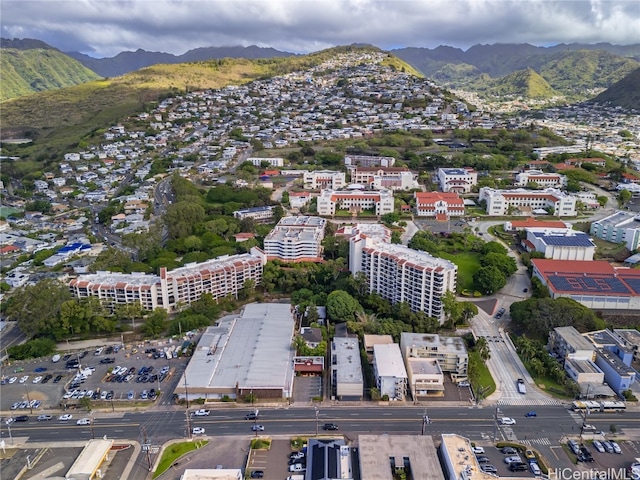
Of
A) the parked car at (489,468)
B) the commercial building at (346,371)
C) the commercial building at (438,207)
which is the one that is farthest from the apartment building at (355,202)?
the parked car at (489,468)

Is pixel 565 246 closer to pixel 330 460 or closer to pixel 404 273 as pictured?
pixel 404 273

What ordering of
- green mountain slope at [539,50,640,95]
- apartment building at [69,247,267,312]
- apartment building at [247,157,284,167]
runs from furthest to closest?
1. green mountain slope at [539,50,640,95]
2. apartment building at [247,157,284,167]
3. apartment building at [69,247,267,312]

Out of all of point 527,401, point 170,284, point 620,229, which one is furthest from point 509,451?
point 620,229

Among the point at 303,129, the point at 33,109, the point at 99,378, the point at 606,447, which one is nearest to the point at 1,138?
the point at 33,109

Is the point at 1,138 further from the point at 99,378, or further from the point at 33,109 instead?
the point at 99,378

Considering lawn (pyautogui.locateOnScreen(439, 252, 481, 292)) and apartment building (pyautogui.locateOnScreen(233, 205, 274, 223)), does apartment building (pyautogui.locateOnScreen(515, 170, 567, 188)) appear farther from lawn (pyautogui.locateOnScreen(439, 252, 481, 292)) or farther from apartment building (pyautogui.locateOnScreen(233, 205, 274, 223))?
apartment building (pyautogui.locateOnScreen(233, 205, 274, 223))

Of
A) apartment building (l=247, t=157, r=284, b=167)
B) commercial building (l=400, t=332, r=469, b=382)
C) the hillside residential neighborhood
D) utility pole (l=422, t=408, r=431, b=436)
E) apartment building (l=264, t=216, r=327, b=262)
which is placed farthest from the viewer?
apartment building (l=247, t=157, r=284, b=167)

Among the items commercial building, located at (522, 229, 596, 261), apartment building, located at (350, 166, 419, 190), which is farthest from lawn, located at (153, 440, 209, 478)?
apartment building, located at (350, 166, 419, 190)
